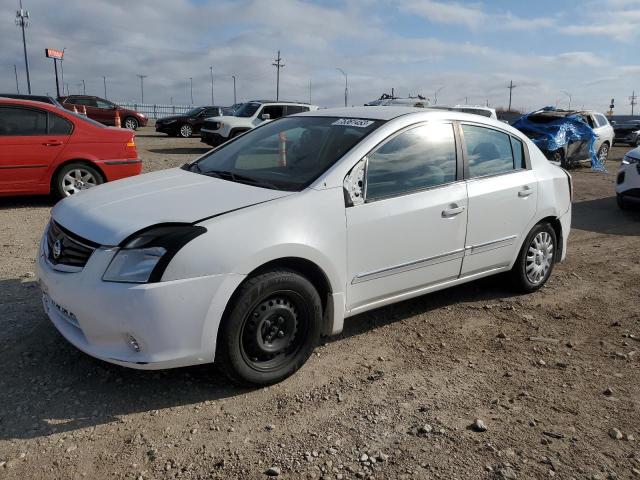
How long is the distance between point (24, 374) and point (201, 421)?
1.18 m

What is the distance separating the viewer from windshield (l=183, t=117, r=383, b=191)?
3607 mm

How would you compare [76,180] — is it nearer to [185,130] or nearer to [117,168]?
[117,168]

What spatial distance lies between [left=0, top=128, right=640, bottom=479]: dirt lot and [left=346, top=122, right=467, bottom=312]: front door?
485 millimetres

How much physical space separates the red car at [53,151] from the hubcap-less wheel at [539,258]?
19.4ft

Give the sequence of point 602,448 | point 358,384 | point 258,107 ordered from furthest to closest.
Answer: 1. point 258,107
2. point 358,384
3. point 602,448

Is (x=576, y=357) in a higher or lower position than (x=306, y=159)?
lower

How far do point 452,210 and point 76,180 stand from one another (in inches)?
234

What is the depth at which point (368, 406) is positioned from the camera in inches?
123

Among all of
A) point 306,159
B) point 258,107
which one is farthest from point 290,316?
point 258,107

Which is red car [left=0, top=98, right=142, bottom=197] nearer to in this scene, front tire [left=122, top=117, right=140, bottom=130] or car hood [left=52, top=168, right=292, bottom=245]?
car hood [left=52, top=168, right=292, bottom=245]

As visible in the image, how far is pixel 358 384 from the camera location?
3363 mm

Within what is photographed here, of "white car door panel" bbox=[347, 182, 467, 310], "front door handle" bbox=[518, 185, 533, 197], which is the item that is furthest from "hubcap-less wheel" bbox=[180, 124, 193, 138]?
"white car door panel" bbox=[347, 182, 467, 310]

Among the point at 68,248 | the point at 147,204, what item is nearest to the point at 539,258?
the point at 147,204

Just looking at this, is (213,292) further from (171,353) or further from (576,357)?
(576,357)
